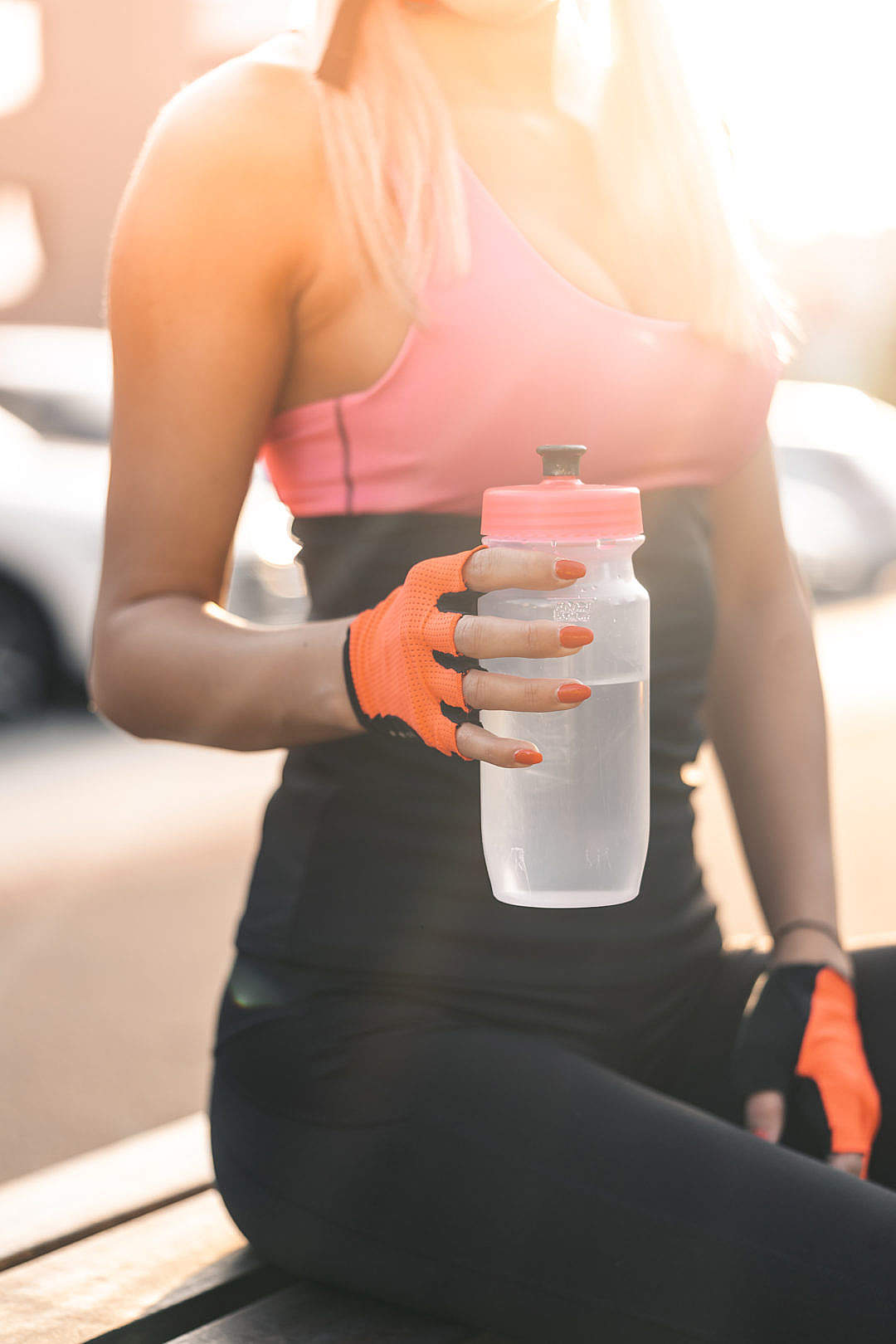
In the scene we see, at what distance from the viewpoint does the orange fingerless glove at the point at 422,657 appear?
125 cm

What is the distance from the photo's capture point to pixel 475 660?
128cm

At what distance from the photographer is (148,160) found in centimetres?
158

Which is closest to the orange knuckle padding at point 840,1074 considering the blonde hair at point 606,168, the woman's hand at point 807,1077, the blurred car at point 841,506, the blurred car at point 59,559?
the woman's hand at point 807,1077

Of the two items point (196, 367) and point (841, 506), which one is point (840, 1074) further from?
point (841, 506)

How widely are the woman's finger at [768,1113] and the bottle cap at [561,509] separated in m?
0.80

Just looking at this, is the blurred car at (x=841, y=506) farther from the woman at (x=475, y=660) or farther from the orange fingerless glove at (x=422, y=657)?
the orange fingerless glove at (x=422, y=657)

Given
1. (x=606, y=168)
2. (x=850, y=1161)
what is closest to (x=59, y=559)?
(x=606, y=168)

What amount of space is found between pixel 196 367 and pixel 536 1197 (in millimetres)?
905

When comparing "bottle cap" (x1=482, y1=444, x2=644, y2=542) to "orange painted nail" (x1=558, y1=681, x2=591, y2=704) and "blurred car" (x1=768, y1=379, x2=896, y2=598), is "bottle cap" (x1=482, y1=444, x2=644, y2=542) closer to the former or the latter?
"orange painted nail" (x1=558, y1=681, x2=591, y2=704)

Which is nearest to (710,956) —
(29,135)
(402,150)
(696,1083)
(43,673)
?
(696,1083)

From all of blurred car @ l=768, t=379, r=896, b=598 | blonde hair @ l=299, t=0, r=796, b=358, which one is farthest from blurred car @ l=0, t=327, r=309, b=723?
blonde hair @ l=299, t=0, r=796, b=358

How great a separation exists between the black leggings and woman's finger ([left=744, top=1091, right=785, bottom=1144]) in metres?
0.21

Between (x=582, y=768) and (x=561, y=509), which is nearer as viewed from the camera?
(x=561, y=509)

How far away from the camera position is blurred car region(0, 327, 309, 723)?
659 centimetres
